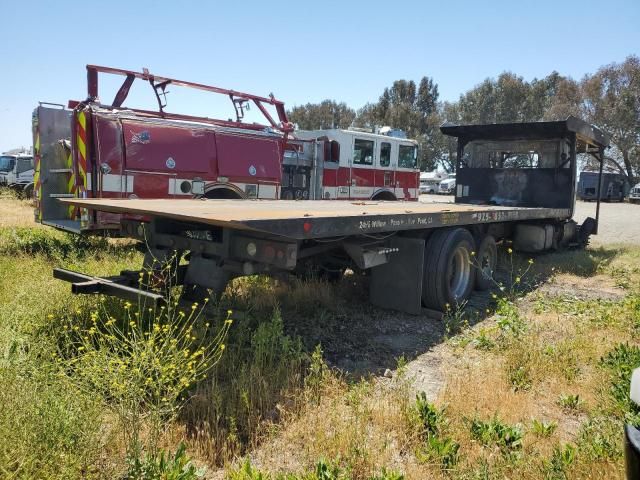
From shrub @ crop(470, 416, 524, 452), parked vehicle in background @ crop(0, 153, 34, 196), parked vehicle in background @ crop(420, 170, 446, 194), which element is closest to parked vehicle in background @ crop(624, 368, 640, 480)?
shrub @ crop(470, 416, 524, 452)

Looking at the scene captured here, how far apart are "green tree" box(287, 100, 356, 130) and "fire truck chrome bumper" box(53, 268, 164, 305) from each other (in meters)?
56.7

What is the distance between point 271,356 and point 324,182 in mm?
8778

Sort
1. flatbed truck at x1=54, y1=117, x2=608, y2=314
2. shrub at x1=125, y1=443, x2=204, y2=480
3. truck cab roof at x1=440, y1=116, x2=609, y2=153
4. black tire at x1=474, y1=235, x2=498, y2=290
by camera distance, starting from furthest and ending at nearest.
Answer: truck cab roof at x1=440, y1=116, x2=609, y2=153 < black tire at x1=474, y1=235, x2=498, y2=290 < flatbed truck at x1=54, y1=117, x2=608, y2=314 < shrub at x1=125, y1=443, x2=204, y2=480

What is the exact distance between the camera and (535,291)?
7207 mm

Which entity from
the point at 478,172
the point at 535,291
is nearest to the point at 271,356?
the point at 535,291

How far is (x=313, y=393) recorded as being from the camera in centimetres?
355

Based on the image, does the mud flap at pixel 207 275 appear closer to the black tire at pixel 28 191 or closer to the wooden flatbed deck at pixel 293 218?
the wooden flatbed deck at pixel 293 218

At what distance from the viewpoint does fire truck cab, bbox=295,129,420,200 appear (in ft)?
41.0

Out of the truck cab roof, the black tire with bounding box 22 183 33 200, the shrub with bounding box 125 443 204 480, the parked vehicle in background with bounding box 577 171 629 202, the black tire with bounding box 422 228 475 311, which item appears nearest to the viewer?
the shrub with bounding box 125 443 204 480

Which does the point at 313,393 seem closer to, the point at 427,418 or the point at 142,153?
the point at 427,418

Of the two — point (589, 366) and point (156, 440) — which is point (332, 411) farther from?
point (589, 366)

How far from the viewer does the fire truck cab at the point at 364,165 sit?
12484 mm

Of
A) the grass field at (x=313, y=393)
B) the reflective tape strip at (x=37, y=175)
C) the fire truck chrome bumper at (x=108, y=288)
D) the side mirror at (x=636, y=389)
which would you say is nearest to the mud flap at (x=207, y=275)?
the grass field at (x=313, y=393)

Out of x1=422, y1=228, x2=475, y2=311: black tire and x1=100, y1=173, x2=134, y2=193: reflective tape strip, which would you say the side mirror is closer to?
x1=422, y1=228, x2=475, y2=311: black tire
